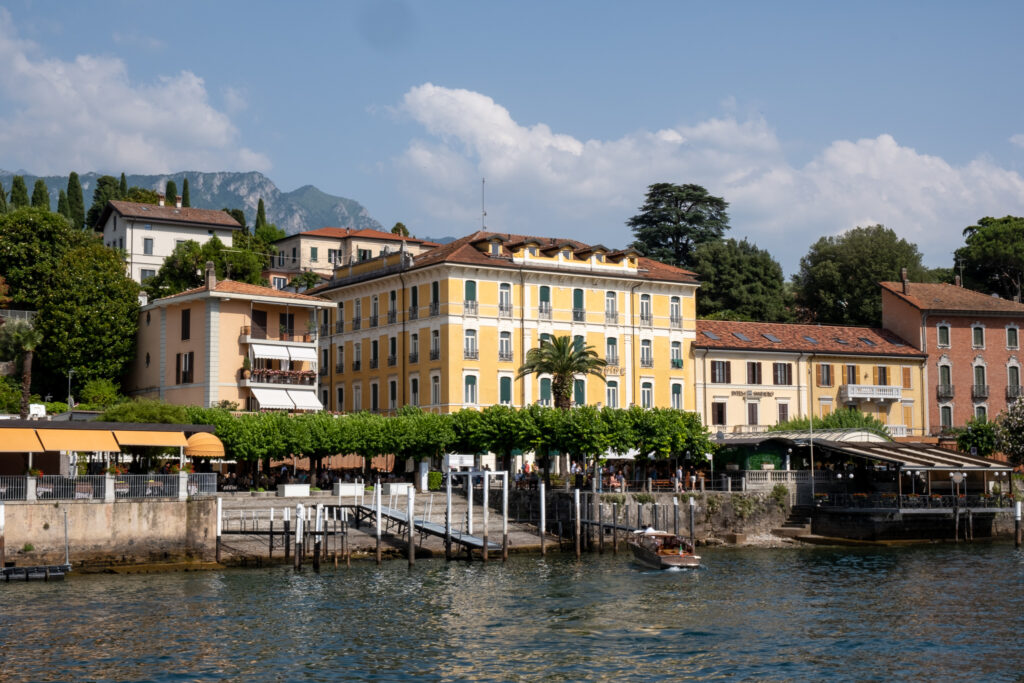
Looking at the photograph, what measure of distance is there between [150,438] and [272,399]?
16188 millimetres

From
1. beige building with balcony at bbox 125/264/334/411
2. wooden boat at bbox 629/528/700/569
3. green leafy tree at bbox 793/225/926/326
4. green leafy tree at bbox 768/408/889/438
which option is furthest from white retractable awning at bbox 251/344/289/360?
green leafy tree at bbox 793/225/926/326

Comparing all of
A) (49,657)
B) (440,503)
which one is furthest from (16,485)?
(440,503)

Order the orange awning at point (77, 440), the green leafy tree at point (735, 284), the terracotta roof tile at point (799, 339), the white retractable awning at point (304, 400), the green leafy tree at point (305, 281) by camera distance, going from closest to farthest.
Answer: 1. the orange awning at point (77, 440)
2. the white retractable awning at point (304, 400)
3. the terracotta roof tile at point (799, 339)
4. the green leafy tree at point (735, 284)
5. the green leafy tree at point (305, 281)

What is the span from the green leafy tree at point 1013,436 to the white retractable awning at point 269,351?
40.3 meters

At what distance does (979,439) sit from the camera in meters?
76.0

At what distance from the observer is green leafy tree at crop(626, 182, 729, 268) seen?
9925 cm

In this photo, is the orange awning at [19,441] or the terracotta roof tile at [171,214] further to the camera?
the terracotta roof tile at [171,214]

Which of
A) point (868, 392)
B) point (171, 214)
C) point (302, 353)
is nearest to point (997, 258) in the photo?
point (868, 392)

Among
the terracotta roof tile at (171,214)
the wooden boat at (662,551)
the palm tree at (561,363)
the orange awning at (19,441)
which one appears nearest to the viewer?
the orange awning at (19,441)

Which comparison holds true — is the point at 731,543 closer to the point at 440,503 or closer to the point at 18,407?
the point at 440,503

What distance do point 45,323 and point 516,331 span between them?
87.7ft

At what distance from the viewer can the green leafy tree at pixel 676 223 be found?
9925 cm

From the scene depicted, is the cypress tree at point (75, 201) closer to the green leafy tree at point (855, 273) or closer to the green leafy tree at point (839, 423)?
the green leafy tree at point (855, 273)

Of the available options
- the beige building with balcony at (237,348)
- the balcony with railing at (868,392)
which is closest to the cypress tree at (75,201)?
the beige building with balcony at (237,348)
